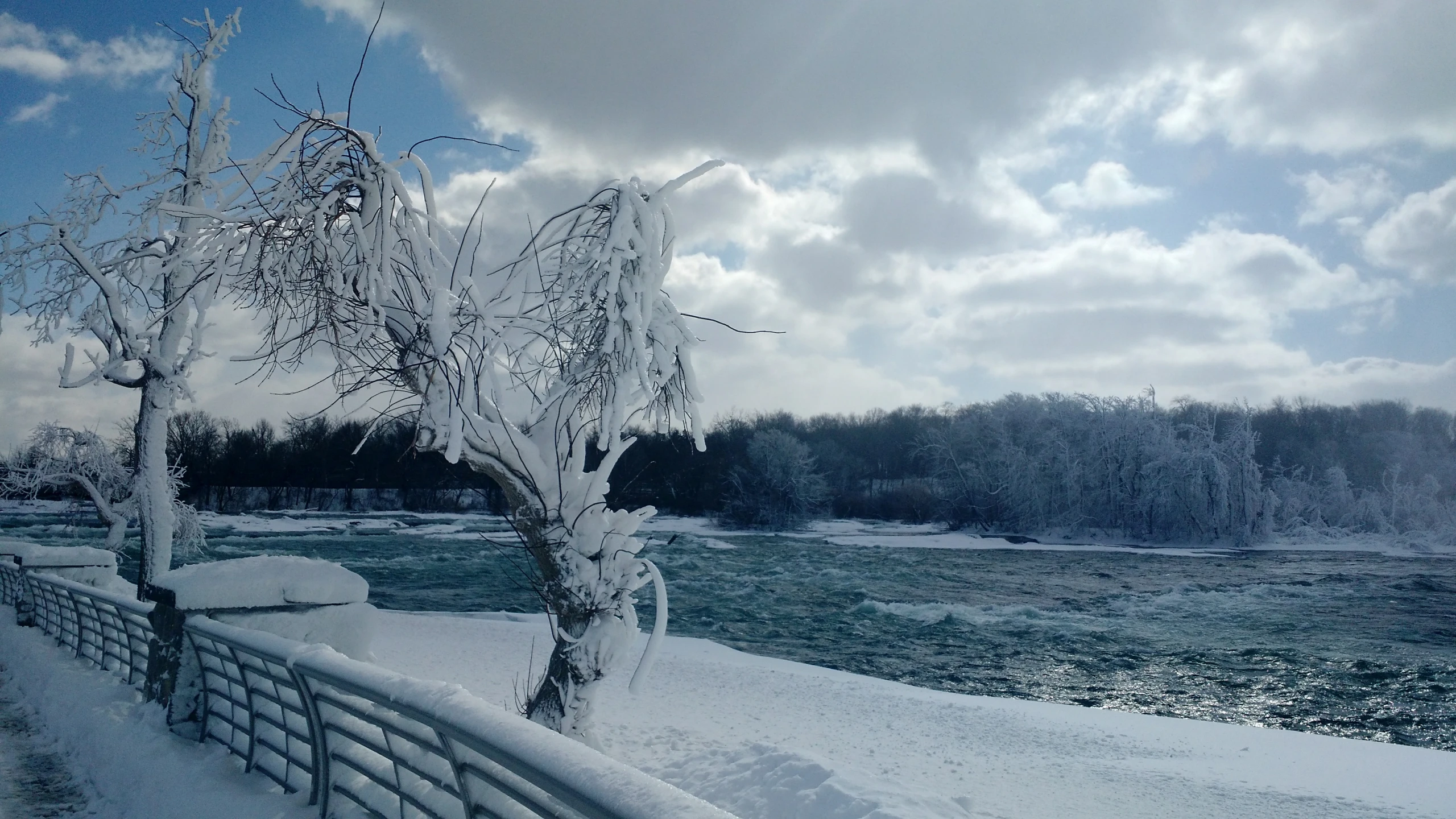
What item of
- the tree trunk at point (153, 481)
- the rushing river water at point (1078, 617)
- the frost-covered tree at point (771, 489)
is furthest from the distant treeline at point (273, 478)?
the tree trunk at point (153, 481)

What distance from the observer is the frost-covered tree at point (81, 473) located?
56.7ft

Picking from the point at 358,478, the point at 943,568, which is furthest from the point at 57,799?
the point at 943,568

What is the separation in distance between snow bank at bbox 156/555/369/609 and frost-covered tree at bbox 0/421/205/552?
1351cm

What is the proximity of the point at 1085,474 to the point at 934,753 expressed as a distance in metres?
49.7

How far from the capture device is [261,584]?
5379 millimetres

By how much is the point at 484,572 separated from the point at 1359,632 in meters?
24.1

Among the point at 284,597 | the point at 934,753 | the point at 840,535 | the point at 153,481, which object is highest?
the point at 153,481

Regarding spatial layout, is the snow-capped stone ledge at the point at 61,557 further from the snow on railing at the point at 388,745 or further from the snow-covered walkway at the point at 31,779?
the snow on railing at the point at 388,745

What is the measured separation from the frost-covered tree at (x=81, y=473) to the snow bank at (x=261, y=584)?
13.5 metres

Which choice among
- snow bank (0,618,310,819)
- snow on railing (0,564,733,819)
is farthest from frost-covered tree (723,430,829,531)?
snow on railing (0,564,733,819)

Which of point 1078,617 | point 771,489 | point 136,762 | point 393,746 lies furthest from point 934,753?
point 771,489

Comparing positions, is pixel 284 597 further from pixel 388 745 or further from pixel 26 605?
pixel 26 605

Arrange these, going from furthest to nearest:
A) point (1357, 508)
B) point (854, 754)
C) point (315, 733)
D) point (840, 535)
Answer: point (840, 535) < point (1357, 508) < point (854, 754) < point (315, 733)

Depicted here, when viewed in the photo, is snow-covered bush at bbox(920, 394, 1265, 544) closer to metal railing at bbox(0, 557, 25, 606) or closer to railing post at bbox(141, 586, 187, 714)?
metal railing at bbox(0, 557, 25, 606)
